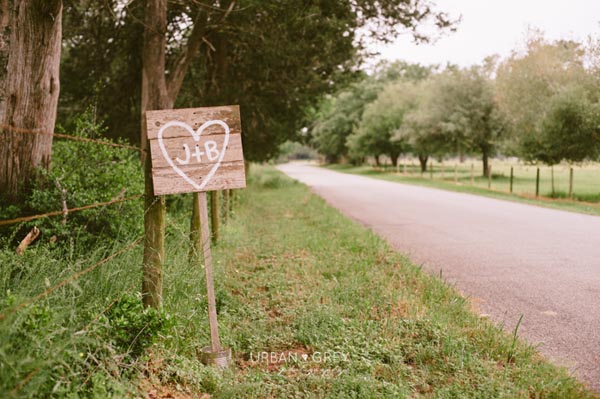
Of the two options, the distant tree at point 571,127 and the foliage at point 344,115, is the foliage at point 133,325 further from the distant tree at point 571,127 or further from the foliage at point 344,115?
the foliage at point 344,115

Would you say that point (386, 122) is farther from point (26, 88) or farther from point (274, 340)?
point (274, 340)

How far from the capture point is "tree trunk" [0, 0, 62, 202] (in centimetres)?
598

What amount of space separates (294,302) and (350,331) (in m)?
1.05

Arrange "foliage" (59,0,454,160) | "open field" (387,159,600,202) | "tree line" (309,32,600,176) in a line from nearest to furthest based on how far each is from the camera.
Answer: "foliage" (59,0,454,160) < "tree line" (309,32,600,176) < "open field" (387,159,600,202)

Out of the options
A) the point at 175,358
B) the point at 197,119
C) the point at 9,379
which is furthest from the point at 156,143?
the point at 9,379

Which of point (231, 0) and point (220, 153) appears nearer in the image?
point (220, 153)

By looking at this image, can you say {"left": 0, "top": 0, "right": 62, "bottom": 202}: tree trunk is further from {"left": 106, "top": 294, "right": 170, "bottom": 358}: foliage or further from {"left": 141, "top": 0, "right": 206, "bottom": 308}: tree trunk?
{"left": 106, "top": 294, "right": 170, "bottom": 358}: foliage

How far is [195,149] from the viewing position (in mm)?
3918

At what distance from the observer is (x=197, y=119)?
3938 mm

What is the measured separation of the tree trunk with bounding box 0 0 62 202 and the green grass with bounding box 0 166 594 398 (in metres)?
1.38

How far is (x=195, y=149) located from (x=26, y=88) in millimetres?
3434

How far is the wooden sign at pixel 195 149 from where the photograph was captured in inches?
149

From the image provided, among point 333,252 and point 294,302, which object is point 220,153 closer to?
point 294,302

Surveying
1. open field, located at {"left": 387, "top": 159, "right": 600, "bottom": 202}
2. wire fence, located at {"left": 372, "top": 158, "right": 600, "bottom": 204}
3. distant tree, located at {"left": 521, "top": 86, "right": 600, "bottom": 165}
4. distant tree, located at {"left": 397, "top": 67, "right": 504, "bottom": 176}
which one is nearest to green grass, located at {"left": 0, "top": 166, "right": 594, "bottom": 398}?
distant tree, located at {"left": 521, "top": 86, "right": 600, "bottom": 165}
